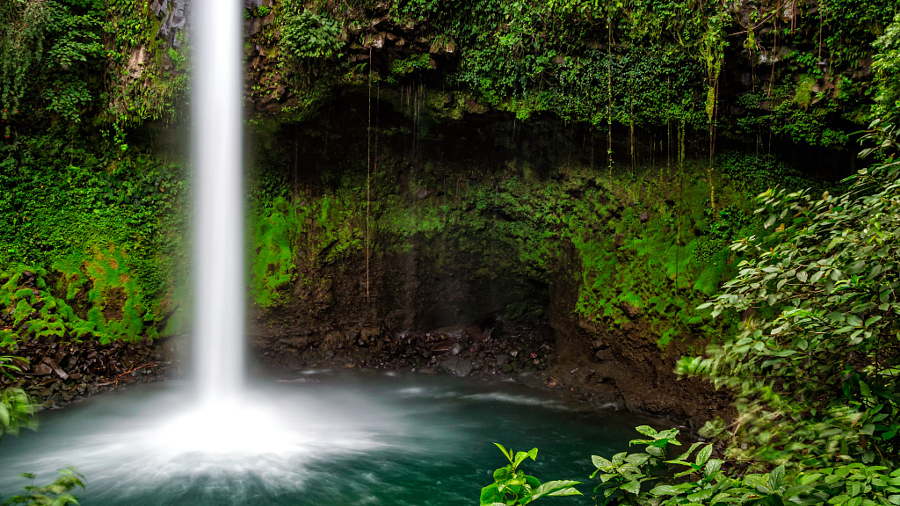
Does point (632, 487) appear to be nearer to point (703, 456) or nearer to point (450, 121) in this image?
point (703, 456)

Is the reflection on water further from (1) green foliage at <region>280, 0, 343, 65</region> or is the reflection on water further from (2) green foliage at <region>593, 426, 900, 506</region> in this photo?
(1) green foliage at <region>280, 0, 343, 65</region>

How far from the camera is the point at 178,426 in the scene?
7309 mm

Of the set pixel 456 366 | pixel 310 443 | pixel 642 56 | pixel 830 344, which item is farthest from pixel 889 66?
pixel 310 443

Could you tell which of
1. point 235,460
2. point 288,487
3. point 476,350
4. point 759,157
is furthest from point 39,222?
point 759,157

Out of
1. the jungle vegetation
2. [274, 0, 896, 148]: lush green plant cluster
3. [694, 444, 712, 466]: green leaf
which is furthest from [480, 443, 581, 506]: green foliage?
[274, 0, 896, 148]: lush green plant cluster

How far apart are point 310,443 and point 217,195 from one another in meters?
4.99

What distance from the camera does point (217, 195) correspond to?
9.44 metres

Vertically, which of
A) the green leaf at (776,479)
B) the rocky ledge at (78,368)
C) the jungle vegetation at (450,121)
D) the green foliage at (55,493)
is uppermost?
the jungle vegetation at (450,121)

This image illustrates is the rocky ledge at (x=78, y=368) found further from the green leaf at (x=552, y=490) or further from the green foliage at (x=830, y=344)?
the green foliage at (x=830, y=344)

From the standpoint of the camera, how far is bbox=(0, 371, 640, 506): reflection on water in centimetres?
559

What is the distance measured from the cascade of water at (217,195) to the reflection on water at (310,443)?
25.2 inches

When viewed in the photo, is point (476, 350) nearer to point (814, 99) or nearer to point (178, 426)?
point (178, 426)

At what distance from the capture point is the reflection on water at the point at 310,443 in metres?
5.59

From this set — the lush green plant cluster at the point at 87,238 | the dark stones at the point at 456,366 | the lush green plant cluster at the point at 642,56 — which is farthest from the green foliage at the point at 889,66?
the lush green plant cluster at the point at 87,238
